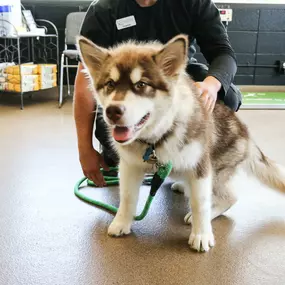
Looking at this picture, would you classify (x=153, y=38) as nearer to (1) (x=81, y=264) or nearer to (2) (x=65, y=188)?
(2) (x=65, y=188)

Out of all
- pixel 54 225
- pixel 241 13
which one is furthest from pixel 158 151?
pixel 241 13

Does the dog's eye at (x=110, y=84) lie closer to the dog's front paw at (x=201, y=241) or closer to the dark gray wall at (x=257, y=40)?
the dog's front paw at (x=201, y=241)

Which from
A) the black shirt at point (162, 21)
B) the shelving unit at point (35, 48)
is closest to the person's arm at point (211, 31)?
the black shirt at point (162, 21)

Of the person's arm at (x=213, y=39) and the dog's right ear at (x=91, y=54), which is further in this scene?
the person's arm at (x=213, y=39)

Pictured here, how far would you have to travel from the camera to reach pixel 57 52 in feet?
16.2

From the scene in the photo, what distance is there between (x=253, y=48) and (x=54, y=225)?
439cm

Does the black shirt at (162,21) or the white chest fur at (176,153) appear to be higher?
the black shirt at (162,21)

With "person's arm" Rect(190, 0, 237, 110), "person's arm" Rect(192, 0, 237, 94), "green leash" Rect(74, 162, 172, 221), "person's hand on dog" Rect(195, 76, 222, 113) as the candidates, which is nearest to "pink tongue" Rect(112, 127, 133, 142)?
"green leash" Rect(74, 162, 172, 221)

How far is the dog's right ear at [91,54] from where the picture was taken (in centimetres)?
132

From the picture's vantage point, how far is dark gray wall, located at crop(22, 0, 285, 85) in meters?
5.14

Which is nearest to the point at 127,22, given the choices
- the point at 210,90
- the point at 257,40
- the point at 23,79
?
the point at 210,90

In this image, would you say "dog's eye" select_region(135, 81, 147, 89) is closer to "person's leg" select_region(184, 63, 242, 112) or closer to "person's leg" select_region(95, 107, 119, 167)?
"person's leg" select_region(184, 63, 242, 112)

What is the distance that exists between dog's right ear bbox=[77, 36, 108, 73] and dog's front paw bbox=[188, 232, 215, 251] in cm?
72

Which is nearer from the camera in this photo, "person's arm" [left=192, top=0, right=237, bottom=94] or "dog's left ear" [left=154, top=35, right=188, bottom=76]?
"dog's left ear" [left=154, top=35, right=188, bottom=76]
